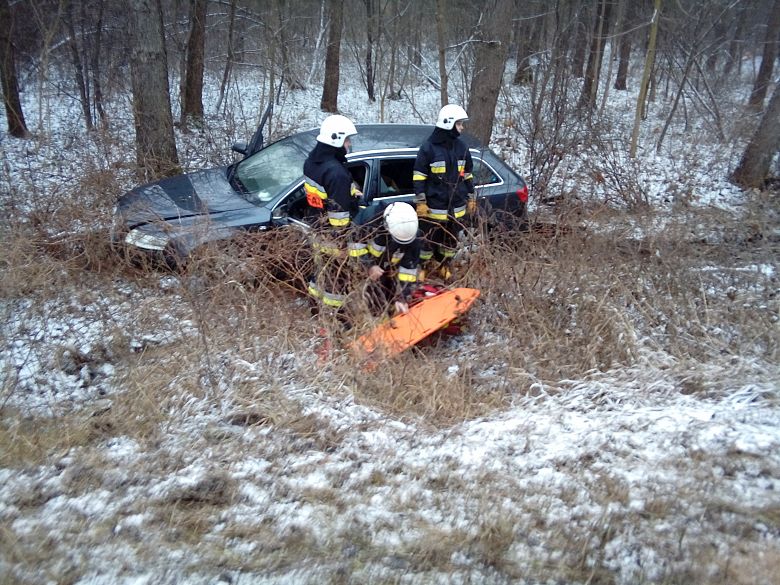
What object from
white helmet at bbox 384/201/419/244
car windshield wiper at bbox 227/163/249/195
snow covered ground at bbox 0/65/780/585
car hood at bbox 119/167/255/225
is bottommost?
snow covered ground at bbox 0/65/780/585

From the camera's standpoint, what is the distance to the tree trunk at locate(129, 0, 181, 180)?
7957mm

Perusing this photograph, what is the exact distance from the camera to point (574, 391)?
3.91 metres

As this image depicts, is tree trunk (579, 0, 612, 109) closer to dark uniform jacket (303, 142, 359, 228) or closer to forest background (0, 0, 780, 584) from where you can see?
forest background (0, 0, 780, 584)

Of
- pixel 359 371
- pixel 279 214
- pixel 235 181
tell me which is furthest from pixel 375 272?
pixel 235 181

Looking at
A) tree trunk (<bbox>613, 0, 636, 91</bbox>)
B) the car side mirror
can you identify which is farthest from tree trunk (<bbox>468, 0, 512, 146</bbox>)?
tree trunk (<bbox>613, 0, 636, 91</bbox>)

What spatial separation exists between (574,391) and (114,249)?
13.7ft

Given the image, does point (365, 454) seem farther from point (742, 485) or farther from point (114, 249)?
point (114, 249)

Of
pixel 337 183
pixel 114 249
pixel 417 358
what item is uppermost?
pixel 337 183

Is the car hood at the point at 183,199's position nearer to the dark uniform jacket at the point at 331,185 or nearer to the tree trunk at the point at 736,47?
the dark uniform jacket at the point at 331,185

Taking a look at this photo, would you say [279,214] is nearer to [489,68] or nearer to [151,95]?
[151,95]

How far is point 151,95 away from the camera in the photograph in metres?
8.17

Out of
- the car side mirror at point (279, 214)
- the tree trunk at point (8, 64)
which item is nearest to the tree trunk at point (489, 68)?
the car side mirror at point (279, 214)

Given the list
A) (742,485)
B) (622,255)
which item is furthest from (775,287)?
(742,485)

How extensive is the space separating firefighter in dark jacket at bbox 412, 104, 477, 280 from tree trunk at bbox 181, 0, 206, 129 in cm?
682
